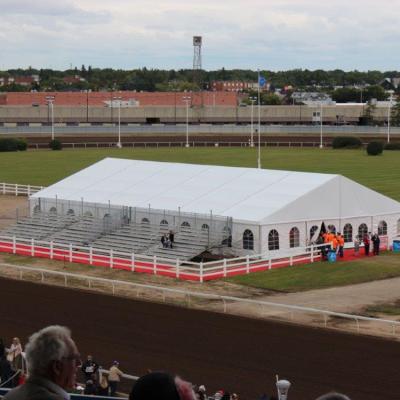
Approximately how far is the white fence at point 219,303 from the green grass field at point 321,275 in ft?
9.28

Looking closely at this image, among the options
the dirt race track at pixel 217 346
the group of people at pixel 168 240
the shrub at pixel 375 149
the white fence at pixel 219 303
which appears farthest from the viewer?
the shrub at pixel 375 149

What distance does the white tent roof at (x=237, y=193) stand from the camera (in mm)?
37750

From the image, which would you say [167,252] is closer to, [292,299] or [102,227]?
[102,227]

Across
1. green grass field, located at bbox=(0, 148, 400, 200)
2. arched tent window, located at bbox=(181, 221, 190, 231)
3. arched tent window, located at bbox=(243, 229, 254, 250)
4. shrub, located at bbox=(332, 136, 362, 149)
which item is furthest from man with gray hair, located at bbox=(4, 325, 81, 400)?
shrub, located at bbox=(332, 136, 362, 149)

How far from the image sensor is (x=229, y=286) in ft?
102

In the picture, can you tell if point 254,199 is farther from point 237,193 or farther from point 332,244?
point 332,244

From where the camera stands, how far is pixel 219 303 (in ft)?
92.2

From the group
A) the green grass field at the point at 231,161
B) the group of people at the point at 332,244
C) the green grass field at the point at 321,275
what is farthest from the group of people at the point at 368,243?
the green grass field at the point at 231,161

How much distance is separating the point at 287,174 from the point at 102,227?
7689 mm

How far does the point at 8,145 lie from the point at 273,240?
66448mm

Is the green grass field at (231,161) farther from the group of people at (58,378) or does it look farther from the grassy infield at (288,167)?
the group of people at (58,378)

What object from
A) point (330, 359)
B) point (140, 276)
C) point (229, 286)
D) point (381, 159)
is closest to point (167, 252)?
point (140, 276)

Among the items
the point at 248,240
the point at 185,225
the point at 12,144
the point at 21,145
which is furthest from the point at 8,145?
the point at 248,240

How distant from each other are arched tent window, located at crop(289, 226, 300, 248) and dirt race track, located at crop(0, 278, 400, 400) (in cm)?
1030
